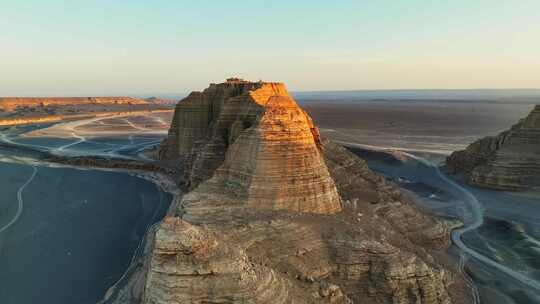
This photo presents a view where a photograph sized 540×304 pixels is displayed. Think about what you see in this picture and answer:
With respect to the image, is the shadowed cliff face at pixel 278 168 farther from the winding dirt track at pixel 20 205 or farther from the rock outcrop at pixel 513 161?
the rock outcrop at pixel 513 161

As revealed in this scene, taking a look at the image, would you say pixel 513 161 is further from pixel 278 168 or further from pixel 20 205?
pixel 20 205

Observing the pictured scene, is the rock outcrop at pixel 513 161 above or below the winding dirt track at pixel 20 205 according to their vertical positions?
above

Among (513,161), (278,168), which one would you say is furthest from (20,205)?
(513,161)

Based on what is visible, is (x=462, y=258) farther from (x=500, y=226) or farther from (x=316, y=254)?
(x=316, y=254)

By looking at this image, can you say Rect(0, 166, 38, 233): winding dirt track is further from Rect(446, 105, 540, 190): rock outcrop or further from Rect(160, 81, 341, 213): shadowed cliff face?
Rect(446, 105, 540, 190): rock outcrop

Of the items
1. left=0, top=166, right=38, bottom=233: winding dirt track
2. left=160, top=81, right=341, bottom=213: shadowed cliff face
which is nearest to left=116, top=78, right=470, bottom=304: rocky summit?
left=160, top=81, right=341, bottom=213: shadowed cliff face

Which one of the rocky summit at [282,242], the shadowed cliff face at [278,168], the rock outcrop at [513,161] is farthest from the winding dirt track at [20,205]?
the rock outcrop at [513,161]
